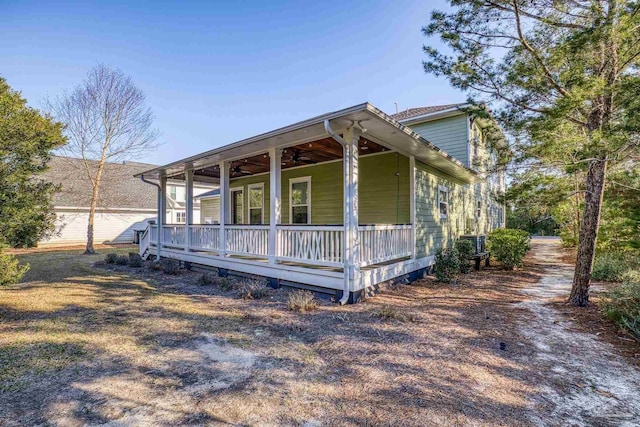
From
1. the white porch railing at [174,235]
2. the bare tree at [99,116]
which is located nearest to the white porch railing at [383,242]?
the white porch railing at [174,235]

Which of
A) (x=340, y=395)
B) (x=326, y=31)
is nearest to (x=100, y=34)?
(x=326, y=31)

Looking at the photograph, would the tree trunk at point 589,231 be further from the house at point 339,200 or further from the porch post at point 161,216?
the porch post at point 161,216

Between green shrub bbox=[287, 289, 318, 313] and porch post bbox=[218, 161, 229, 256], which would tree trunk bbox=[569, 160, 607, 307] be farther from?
porch post bbox=[218, 161, 229, 256]

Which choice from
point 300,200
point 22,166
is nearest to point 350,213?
point 300,200

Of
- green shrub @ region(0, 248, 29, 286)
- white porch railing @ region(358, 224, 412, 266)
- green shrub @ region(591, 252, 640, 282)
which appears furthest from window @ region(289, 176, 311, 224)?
green shrub @ region(591, 252, 640, 282)

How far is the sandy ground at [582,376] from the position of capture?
2.40 metres

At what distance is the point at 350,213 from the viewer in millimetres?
5418

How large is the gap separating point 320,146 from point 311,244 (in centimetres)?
253

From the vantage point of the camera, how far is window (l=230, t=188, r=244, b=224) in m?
12.1

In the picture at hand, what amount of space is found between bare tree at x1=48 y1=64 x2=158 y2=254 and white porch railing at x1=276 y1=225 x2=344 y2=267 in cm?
1244

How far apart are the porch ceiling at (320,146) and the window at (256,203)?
0.84m

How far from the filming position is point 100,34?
34.9ft

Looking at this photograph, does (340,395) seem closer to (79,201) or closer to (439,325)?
(439,325)

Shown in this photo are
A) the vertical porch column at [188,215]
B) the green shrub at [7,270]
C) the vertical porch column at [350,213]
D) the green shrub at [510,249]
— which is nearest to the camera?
the green shrub at [7,270]
